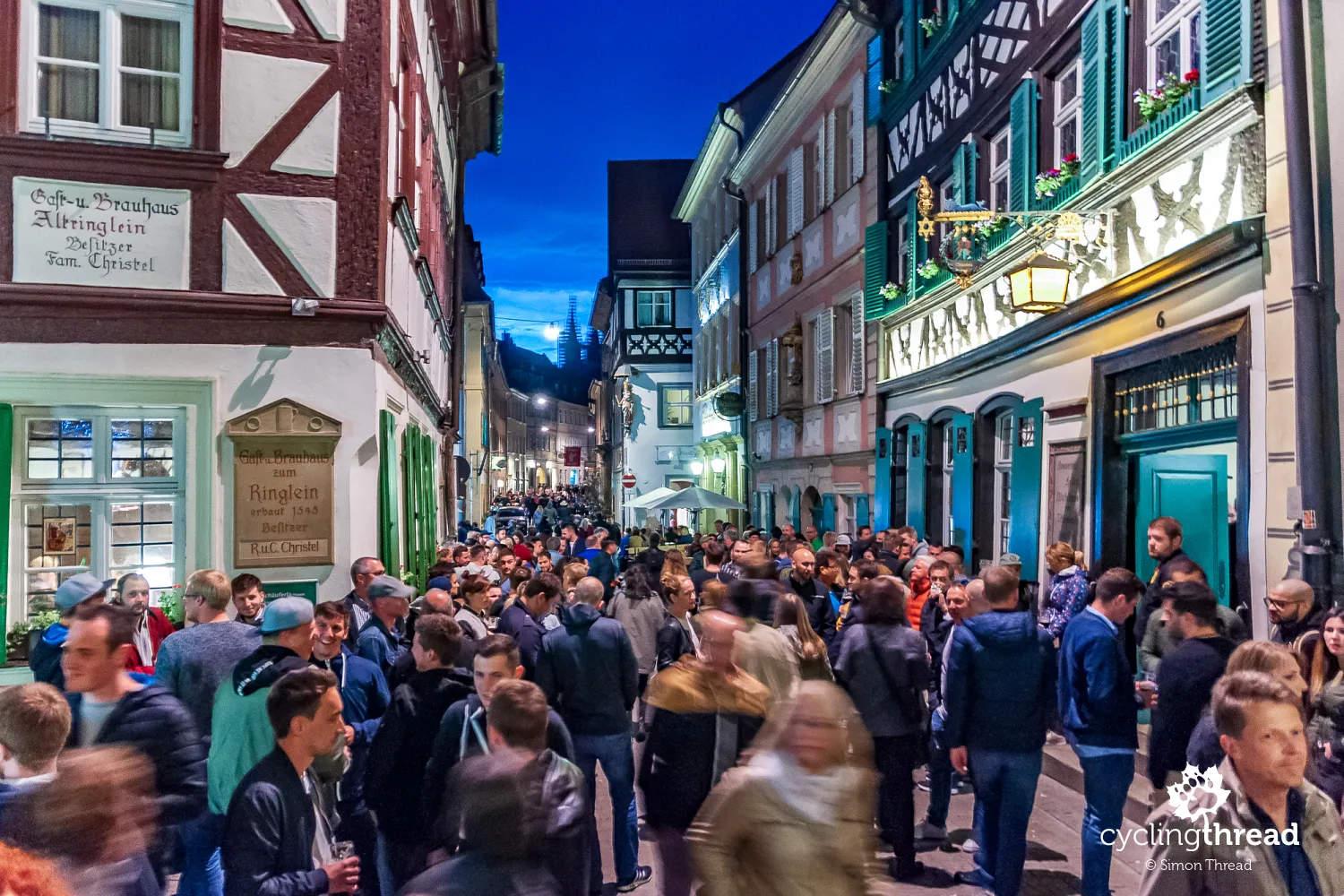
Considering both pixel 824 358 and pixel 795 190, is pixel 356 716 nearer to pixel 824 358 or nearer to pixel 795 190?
pixel 824 358

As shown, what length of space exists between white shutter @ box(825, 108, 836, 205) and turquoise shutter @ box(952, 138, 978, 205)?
556 cm

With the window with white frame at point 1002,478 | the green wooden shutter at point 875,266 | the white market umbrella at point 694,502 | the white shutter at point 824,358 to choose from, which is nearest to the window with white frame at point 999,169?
the window with white frame at point 1002,478

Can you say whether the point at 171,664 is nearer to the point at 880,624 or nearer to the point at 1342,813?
the point at 880,624

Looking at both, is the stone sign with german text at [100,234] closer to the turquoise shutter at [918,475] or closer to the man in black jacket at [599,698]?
the man in black jacket at [599,698]

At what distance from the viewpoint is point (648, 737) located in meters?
4.78

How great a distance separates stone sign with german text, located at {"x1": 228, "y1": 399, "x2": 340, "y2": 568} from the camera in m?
8.28

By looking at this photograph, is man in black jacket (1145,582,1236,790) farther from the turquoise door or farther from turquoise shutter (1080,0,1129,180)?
turquoise shutter (1080,0,1129,180)

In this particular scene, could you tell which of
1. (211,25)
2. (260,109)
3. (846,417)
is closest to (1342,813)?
(260,109)

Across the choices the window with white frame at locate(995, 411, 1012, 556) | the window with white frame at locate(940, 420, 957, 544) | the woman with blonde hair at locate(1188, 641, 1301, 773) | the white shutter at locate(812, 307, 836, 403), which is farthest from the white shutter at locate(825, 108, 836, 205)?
the woman with blonde hair at locate(1188, 641, 1301, 773)

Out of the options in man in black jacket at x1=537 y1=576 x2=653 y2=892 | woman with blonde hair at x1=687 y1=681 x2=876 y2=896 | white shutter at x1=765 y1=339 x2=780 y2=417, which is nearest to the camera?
woman with blonde hair at x1=687 y1=681 x2=876 y2=896

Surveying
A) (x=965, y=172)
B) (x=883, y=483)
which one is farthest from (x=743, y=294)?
(x=965, y=172)

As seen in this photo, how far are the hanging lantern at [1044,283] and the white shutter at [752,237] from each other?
16.7 m

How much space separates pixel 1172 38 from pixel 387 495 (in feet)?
27.1

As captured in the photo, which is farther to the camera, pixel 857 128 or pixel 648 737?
pixel 857 128
